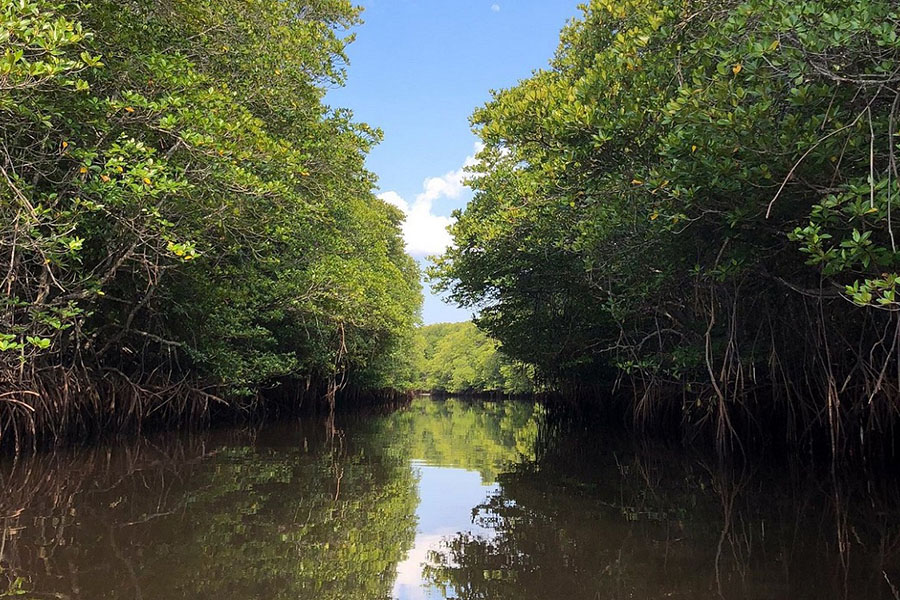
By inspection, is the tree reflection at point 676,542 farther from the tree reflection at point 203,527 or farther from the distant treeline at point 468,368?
the distant treeline at point 468,368

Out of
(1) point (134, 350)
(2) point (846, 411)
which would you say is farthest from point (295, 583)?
(1) point (134, 350)

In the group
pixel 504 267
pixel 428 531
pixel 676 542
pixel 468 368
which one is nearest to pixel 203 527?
pixel 428 531

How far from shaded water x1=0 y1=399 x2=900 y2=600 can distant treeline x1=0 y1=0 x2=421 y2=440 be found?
4.77 ft

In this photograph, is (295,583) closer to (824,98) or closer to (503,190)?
(824,98)

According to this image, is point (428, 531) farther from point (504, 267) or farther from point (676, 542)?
point (504, 267)

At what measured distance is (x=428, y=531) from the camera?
347 centimetres

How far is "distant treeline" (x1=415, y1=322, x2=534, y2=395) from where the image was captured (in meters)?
34.8

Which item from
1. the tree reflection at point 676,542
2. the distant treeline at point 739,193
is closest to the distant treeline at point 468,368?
the distant treeline at point 739,193

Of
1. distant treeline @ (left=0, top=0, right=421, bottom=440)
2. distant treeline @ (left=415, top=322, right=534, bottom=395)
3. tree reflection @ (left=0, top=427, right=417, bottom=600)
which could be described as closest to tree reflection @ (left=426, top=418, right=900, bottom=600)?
tree reflection @ (left=0, top=427, right=417, bottom=600)

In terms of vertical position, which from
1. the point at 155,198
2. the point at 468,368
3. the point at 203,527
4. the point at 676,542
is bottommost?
the point at 203,527

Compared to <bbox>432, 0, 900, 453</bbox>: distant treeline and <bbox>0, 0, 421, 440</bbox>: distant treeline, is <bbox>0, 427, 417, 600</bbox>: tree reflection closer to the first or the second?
<bbox>0, 0, 421, 440</bbox>: distant treeline

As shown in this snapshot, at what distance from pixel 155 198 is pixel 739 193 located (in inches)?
199

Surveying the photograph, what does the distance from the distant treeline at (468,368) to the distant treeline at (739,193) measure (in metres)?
20.7

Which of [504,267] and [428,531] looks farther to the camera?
[504,267]
